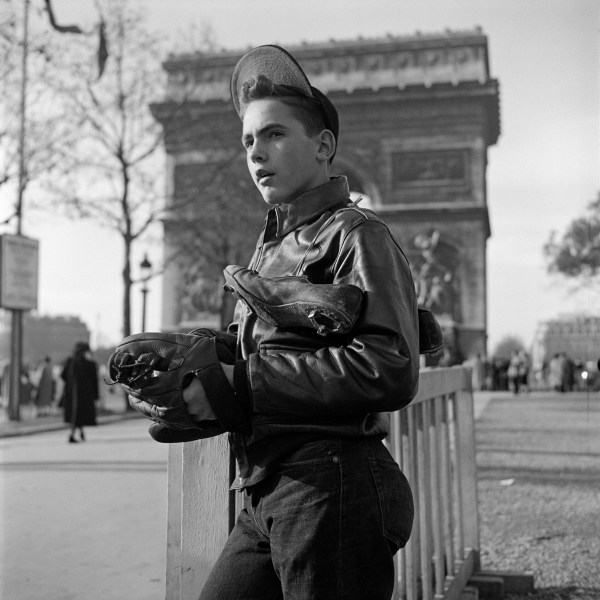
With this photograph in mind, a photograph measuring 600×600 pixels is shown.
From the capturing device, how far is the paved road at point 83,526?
14.3ft

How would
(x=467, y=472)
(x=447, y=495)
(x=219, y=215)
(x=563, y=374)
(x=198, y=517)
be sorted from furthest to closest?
(x=563, y=374) < (x=219, y=215) < (x=467, y=472) < (x=447, y=495) < (x=198, y=517)

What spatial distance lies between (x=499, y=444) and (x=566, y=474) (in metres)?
2.77

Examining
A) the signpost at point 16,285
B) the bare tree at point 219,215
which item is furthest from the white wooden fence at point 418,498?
the bare tree at point 219,215

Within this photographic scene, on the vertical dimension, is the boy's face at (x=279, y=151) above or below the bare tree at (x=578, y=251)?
below

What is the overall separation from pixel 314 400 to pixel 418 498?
1.78 meters

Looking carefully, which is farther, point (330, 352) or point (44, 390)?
point (44, 390)

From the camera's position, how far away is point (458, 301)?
31.5 meters

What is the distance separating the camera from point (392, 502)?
1.64 m

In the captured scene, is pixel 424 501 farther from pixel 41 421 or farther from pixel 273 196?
pixel 41 421

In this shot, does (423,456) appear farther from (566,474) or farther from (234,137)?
(234,137)

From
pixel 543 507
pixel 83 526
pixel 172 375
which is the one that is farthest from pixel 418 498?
pixel 543 507

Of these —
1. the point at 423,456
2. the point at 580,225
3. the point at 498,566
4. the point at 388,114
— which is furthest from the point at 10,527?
the point at 580,225

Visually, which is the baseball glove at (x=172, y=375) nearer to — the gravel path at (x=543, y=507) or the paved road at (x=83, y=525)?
the paved road at (x=83, y=525)

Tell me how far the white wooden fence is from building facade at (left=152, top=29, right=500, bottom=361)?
2534 centimetres
